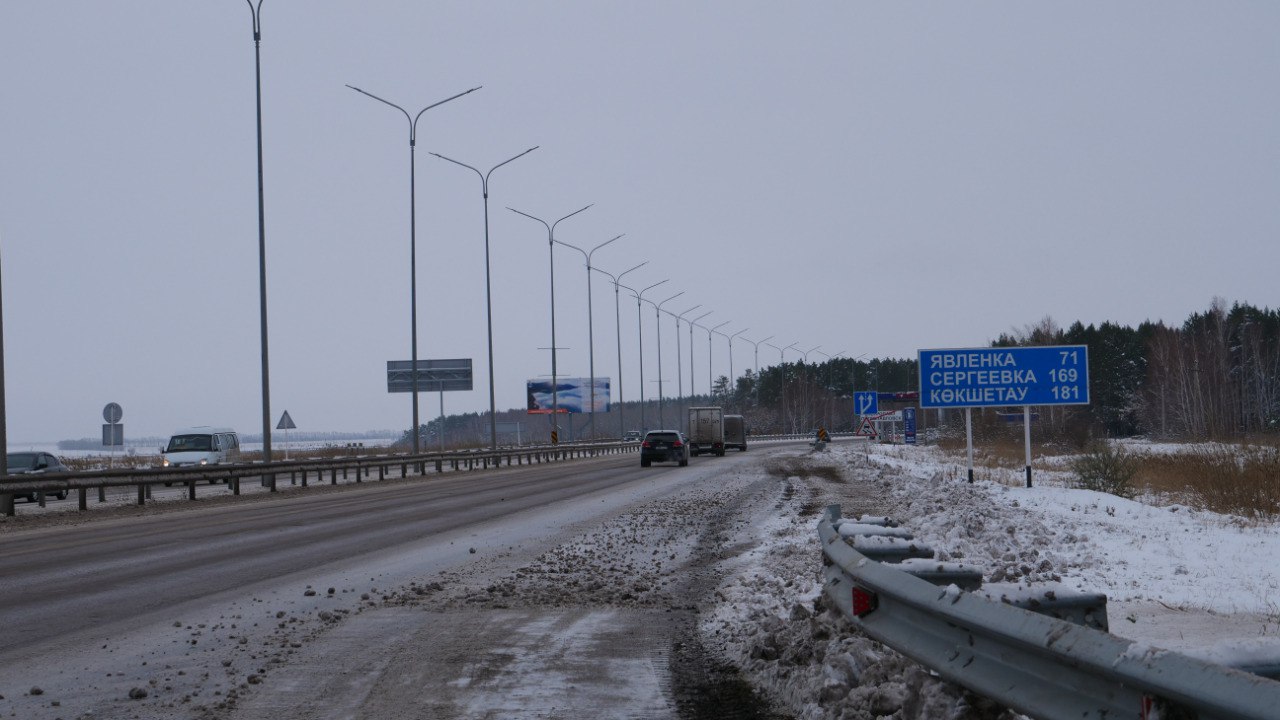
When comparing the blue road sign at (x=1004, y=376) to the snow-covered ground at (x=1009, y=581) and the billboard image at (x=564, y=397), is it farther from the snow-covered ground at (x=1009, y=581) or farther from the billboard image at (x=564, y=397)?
the billboard image at (x=564, y=397)

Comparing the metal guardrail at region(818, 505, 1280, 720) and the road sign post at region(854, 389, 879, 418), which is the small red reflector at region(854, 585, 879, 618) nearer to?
the metal guardrail at region(818, 505, 1280, 720)

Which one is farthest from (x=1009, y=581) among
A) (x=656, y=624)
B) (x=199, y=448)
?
(x=199, y=448)

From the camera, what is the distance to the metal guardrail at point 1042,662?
2.78 meters

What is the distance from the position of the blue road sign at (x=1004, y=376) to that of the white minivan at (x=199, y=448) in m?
26.8

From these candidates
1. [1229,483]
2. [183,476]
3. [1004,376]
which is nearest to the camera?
[1229,483]

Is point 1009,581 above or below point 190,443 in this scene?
below

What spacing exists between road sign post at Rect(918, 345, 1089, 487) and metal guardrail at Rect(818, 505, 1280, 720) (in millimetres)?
22284

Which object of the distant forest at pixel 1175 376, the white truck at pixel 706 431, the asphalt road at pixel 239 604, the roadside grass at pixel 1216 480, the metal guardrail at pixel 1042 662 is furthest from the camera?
the distant forest at pixel 1175 376

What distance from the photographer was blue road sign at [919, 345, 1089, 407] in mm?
27219

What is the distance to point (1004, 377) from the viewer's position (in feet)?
92.3

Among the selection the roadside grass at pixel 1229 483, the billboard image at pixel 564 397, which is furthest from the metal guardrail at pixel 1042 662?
the billboard image at pixel 564 397

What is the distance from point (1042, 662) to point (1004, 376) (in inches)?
1006

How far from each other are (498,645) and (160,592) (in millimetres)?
4911

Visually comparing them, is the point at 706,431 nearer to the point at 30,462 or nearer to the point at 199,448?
the point at 199,448
